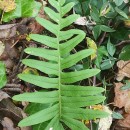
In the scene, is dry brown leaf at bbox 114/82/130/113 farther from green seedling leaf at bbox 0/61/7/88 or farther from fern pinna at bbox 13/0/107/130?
green seedling leaf at bbox 0/61/7/88

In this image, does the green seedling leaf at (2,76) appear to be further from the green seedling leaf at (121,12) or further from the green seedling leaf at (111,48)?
the green seedling leaf at (121,12)

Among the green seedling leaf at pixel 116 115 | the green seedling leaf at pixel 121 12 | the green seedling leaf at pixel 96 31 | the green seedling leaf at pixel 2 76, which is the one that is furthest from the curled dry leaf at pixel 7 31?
the green seedling leaf at pixel 116 115

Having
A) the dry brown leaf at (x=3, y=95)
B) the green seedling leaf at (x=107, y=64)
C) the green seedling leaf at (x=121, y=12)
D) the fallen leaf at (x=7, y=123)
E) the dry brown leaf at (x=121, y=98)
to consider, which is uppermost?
the green seedling leaf at (x=121, y=12)

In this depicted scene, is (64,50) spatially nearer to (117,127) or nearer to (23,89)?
(23,89)

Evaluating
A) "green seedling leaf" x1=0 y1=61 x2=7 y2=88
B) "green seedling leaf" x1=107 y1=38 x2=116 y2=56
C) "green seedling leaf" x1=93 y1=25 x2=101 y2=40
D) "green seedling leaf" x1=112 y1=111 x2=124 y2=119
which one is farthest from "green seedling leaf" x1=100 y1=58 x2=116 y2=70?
"green seedling leaf" x1=0 y1=61 x2=7 y2=88

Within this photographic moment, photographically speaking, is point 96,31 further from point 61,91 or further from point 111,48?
point 61,91

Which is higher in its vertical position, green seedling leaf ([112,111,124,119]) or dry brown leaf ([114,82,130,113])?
dry brown leaf ([114,82,130,113])

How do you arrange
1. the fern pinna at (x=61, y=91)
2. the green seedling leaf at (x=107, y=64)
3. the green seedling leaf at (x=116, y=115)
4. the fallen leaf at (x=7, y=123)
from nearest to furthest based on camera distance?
the fern pinna at (x=61, y=91) → the fallen leaf at (x=7, y=123) → the green seedling leaf at (x=116, y=115) → the green seedling leaf at (x=107, y=64)

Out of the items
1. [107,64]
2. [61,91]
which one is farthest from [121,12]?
[61,91]

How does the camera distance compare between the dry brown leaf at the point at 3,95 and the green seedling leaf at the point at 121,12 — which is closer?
the dry brown leaf at the point at 3,95
